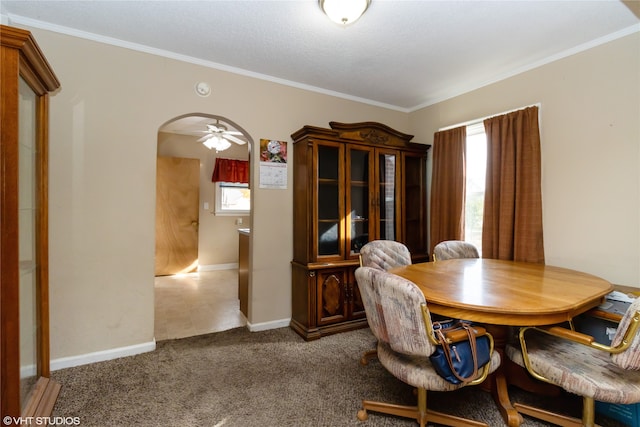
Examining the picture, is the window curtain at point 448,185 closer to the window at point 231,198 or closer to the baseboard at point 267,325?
the baseboard at point 267,325

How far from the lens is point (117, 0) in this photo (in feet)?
6.31

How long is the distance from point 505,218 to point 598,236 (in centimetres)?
64

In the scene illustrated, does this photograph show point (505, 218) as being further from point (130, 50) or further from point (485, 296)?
point (130, 50)

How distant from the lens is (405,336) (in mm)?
1397

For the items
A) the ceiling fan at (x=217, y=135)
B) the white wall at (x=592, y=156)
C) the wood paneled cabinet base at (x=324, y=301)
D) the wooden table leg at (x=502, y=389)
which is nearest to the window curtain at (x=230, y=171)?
the ceiling fan at (x=217, y=135)

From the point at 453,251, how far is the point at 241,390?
212 cm

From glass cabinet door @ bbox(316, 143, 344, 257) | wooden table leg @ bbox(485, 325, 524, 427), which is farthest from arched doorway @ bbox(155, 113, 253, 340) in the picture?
wooden table leg @ bbox(485, 325, 524, 427)

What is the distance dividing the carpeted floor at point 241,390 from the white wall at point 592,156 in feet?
4.03

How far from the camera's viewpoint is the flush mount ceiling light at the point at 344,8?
5.77 ft

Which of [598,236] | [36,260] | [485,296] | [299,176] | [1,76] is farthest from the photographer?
[299,176]

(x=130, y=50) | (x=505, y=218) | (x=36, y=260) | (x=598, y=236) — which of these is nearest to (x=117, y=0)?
(x=130, y=50)

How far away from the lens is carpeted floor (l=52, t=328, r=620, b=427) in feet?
5.59

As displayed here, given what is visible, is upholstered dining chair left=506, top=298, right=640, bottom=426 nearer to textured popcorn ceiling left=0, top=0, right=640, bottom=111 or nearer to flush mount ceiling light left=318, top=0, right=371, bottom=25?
textured popcorn ceiling left=0, top=0, right=640, bottom=111

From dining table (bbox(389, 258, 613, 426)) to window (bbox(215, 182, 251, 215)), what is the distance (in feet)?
14.8
